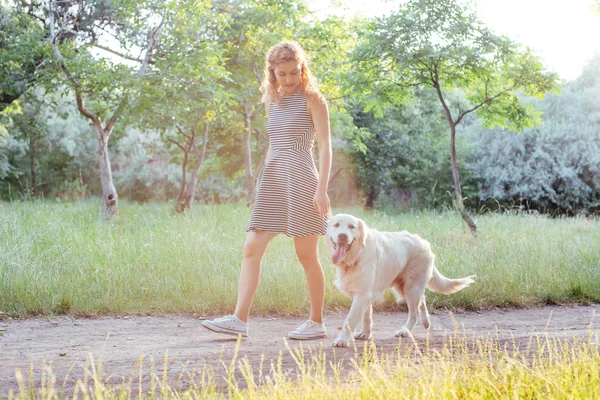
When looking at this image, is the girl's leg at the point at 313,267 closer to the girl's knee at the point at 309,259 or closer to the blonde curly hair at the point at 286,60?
the girl's knee at the point at 309,259

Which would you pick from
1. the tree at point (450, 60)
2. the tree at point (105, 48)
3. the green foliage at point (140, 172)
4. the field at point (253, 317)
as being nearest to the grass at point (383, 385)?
the field at point (253, 317)

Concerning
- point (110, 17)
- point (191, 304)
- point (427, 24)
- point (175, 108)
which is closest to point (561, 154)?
point (427, 24)

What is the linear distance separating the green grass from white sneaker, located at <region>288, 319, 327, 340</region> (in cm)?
151

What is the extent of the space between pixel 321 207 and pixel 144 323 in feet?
7.64

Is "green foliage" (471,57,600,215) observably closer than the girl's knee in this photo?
No

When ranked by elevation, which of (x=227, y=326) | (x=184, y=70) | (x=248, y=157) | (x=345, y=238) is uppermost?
(x=184, y=70)

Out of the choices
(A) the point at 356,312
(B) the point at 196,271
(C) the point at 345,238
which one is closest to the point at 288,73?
(C) the point at 345,238

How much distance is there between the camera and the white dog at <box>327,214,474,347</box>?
4.62 meters

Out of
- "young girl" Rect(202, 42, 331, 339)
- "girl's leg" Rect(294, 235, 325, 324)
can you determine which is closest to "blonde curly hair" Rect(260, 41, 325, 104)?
"young girl" Rect(202, 42, 331, 339)

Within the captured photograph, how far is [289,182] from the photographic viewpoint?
4879 mm

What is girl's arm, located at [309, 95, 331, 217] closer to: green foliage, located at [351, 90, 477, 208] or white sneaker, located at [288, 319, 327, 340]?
white sneaker, located at [288, 319, 327, 340]

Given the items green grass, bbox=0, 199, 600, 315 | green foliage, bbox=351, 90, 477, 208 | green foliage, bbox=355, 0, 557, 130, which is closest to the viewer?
green grass, bbox=0, 199, 600, 315

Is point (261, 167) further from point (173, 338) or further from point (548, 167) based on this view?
point (173, 338)

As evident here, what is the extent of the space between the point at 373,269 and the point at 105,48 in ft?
38.0
